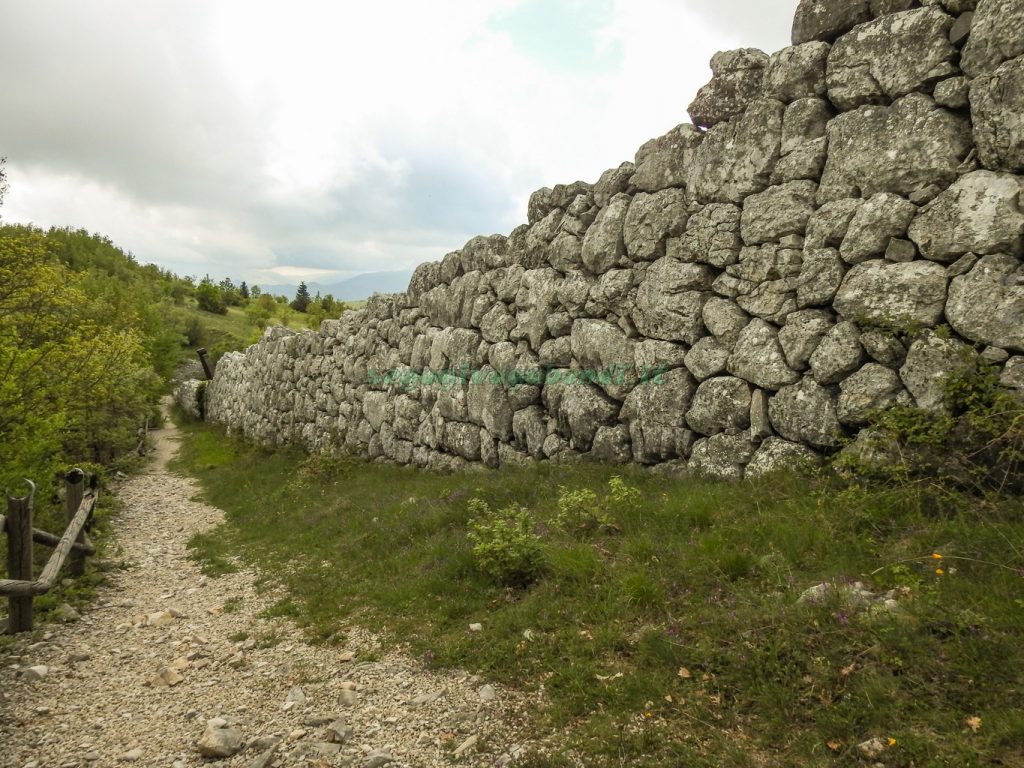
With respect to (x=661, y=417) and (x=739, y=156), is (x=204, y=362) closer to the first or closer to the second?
(x=661, y=417)

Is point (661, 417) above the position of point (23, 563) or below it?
above

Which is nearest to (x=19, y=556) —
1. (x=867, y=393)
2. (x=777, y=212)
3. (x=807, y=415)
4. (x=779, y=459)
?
(x=779, y=459)

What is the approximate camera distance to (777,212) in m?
7.66

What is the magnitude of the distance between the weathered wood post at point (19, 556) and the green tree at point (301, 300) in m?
65.8

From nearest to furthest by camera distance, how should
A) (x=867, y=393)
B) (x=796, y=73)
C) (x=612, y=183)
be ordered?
(x=867, y=393) → (x=796, y=73) → (x=612, y=183)

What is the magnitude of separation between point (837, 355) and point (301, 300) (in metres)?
72.3

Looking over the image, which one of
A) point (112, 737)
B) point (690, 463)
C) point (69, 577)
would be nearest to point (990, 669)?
point (690, 463)

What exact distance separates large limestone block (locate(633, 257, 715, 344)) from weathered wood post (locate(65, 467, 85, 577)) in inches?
379

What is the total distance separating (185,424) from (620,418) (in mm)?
32111

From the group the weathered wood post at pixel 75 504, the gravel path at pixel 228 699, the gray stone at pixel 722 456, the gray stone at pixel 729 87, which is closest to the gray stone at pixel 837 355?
the gray stone at pixel 722 456

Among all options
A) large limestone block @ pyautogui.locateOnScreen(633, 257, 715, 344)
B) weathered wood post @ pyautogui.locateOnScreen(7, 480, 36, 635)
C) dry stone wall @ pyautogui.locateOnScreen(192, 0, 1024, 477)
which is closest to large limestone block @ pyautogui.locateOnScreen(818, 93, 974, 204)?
dry stone wall @ pyautogui.locateOnScreen(192, 0, 1024, 477)

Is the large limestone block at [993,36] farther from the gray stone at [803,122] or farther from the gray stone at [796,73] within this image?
the gray stone at [796,73]

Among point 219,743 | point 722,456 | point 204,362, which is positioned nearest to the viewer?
point 219,743

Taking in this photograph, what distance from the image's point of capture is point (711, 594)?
5.41m
